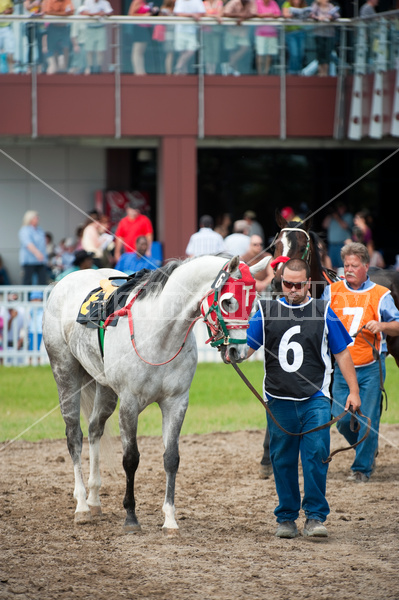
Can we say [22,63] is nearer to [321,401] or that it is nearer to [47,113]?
[47,113]

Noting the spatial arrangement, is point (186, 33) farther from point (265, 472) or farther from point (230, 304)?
point (230, 304)

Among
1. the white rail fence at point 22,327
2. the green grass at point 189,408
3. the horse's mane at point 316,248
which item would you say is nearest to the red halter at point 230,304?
the horse's mane at point 316,248

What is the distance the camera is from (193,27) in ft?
48.9

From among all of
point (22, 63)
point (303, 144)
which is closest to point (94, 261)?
point (22, 63)

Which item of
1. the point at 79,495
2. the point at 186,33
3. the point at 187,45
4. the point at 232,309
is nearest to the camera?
the point at 232,309

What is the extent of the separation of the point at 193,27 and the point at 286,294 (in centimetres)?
1081

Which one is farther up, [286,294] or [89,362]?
[286,294]

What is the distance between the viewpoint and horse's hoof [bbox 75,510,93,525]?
5797 millimetres

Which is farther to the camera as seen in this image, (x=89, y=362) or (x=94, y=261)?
(x=94, y=261)

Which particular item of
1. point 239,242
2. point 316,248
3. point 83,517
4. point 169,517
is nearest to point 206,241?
point 239,242

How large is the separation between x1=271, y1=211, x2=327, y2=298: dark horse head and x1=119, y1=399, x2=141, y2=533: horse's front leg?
5.40 feet

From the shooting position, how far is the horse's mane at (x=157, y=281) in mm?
5570

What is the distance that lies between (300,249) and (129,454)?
2.17 metres

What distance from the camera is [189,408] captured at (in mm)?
10188
